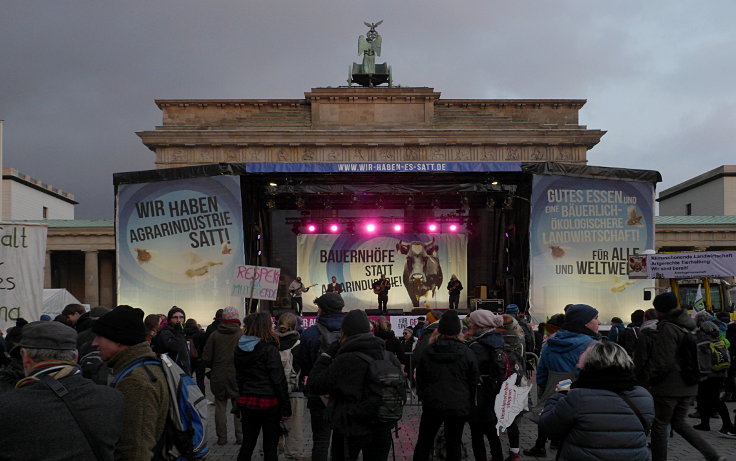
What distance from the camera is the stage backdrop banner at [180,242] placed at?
18203mm

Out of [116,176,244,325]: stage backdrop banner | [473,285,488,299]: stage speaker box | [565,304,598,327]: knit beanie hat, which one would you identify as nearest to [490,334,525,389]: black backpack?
[565,304,598,327]: knit beanie hat

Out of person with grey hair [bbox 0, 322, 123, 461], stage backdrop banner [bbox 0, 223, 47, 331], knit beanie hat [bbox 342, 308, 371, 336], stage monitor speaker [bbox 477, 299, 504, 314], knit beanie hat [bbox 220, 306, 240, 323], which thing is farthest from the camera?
stage monitor speaker [bbox 477, 299, 504, 314]

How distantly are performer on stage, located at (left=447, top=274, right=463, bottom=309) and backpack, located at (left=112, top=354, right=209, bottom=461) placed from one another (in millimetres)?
20612

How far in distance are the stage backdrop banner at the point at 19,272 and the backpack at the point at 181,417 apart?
7777 mm

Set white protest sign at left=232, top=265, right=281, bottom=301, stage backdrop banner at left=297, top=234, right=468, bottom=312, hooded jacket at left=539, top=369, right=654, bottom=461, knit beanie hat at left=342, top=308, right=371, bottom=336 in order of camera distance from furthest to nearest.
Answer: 1. stage backdrop banner at left=297, top=234, right=468, bottom=312
2. white protest sign at left=232, top=265, right=281, bottom=301
3. knit beanie hat at left=342, top=308, right=371, bottom=336
4. hooded jacket at left=539, top=369, right=654, bottom=461

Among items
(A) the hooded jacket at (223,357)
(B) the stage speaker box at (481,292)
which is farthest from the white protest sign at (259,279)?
(B) the stage speaker box at (481,292)

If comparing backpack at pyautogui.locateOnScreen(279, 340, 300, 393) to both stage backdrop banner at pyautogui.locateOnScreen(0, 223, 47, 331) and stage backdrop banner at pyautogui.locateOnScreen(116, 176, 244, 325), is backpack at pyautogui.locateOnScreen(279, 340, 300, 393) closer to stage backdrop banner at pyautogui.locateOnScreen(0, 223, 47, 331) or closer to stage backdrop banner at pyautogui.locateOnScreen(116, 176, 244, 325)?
stage backdrop banner at pyautogui.locateOnScreen(0, 223, 47, 331)

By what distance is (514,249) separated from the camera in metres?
22.5

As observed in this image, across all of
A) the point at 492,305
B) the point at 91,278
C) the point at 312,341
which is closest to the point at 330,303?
the point at 312,341

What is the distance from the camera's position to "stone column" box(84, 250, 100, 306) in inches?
1544

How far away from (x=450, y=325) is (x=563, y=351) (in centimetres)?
110

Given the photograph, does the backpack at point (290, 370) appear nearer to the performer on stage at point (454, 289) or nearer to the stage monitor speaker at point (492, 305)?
the stage monitor speaker at point (492, 305)

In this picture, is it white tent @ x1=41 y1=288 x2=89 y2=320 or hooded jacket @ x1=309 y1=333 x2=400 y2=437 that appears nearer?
hooded jacket @ x1=309 y1=333 x2=400 y2=437

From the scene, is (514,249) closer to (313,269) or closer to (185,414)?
(313,269)
